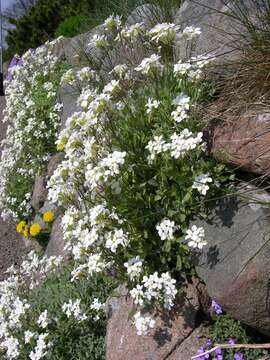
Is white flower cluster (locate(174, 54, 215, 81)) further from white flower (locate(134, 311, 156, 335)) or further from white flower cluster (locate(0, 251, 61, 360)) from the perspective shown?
white flower cluster (locate(0, 251, 61, 360))

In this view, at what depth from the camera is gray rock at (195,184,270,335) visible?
2580 millimetres

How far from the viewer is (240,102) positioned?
3.06 meters

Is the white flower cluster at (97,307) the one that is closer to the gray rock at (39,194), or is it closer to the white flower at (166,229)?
the white flower at (166,229)

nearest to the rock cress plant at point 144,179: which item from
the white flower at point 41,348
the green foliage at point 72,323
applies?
the green foliage at point 72,323

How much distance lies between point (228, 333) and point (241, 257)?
1.69 ft

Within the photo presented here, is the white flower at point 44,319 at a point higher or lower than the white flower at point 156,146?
lower

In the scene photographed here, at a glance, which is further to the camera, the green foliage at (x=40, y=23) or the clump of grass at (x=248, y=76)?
the green foliage at (x=40, y=23)

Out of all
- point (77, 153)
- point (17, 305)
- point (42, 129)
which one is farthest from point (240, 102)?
point (42, 129)

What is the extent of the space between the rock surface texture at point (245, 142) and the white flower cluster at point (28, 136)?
3266 millimetres

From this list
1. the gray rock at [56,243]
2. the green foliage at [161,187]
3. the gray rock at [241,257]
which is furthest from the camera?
the gray rock at [56,243]

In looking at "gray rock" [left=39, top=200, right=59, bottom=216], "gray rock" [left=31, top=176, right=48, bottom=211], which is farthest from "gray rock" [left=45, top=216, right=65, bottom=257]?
"gray rock" [left=31, top=176, right=48, bottom=211]

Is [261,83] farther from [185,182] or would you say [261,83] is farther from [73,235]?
[73,235]

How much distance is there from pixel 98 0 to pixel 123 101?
4.53m

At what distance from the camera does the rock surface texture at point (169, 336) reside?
2.96 m
